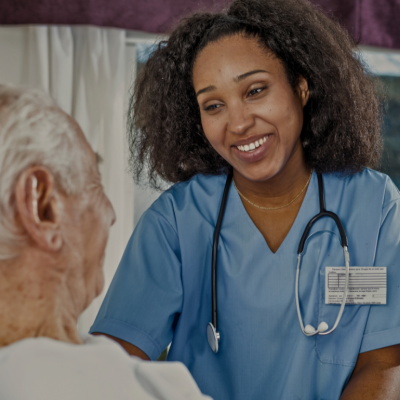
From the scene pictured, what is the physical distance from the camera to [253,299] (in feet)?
3.28

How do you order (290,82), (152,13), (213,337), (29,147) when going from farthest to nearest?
(152,13) < (290,82) < (213,337) < (29,147)

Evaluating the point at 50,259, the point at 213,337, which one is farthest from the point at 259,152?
the point at 50,259

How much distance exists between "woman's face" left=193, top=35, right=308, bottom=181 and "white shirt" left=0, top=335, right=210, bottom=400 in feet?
1.98

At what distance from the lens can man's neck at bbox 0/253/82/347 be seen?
18.0 inches

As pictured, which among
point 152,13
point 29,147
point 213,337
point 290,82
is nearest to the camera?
point 29,147

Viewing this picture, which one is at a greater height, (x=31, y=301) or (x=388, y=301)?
(x=31, y=301)

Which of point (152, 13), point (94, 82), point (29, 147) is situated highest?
point (152, 13)

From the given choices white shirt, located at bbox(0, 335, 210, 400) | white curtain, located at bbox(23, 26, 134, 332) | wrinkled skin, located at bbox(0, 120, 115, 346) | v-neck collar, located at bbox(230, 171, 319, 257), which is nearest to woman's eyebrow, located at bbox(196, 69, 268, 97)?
v-neck collar, located at bbox(230, 171, 319, 257)

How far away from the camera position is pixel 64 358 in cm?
45

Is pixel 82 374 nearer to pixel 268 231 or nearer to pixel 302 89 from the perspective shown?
pixel 268 231

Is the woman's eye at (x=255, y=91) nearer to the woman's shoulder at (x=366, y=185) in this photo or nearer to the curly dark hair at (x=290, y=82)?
the curly dark hair at (x=290, y=82)

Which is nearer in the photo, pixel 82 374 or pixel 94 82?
pixel 82 374

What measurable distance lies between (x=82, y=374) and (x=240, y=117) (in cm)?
65

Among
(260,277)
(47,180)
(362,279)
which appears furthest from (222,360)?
(47,180)
